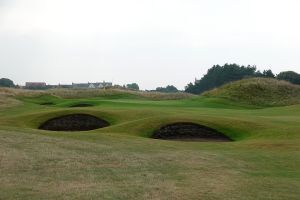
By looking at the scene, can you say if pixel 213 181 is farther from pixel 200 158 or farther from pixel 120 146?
pixel 120 146

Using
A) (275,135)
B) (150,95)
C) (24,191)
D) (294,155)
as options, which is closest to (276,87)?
(150,95)

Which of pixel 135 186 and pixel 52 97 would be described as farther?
pixel 52 97

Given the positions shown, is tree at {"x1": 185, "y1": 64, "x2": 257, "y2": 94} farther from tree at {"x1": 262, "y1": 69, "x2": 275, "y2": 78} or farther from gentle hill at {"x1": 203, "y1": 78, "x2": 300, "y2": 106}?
gentle hill at {"x1": 203, "y1": 78, "x2": 300, "y2": 106}

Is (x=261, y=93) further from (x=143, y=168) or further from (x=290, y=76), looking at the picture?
(x=143, y=168)

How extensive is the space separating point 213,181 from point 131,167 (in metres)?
3.09

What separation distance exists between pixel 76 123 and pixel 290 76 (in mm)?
86020

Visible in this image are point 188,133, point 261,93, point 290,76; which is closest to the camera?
point 188,133

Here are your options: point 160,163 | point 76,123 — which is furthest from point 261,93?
point 160,163

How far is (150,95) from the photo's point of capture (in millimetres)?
88250

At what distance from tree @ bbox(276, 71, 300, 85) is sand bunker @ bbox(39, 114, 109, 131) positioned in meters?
82.4

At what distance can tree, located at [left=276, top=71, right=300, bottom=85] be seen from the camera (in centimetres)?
11453

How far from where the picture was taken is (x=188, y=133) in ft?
110

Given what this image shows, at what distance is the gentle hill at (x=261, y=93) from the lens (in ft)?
221

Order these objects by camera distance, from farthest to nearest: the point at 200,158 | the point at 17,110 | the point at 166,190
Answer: the point at 17,110
the point at 200,158
the point at 166,190
